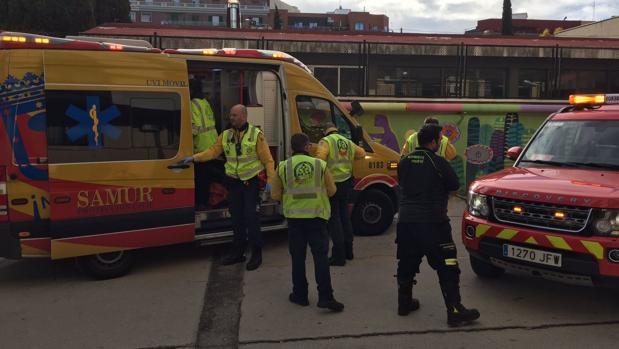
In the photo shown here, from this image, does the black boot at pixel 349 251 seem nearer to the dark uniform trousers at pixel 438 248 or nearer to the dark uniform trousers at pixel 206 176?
the dark uniform trousers at pixel 206 176

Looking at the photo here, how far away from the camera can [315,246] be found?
14.9ft

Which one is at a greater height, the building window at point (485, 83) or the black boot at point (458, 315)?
the building window at point (485, 83)

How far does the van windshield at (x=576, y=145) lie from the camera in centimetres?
491

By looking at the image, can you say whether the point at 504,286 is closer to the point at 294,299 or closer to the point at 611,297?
the point at 611,297

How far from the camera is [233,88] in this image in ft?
23.9

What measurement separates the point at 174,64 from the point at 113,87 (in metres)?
0.70

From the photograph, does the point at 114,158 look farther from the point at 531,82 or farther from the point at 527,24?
the point at 527,24

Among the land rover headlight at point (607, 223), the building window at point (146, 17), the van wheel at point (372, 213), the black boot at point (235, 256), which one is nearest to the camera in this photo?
the land rover headlight at point (607, 223)

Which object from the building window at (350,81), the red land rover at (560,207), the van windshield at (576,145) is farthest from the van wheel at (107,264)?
the building window at (350,81)

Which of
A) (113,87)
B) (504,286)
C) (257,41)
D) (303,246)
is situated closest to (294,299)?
(303,246)

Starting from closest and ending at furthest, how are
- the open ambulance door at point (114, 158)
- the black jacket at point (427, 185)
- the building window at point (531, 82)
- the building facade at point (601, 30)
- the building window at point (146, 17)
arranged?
the black jacket at point (427, 185) → the open ambulance door at point (114, 158) → the building window at point (531, 82) → the building facade at point (601, 30) → the building window at point (146, 17)

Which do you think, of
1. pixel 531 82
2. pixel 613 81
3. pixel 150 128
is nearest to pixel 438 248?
pixel 150 128

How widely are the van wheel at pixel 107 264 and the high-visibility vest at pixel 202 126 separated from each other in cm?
147

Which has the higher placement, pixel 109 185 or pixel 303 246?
pixel 109 185
